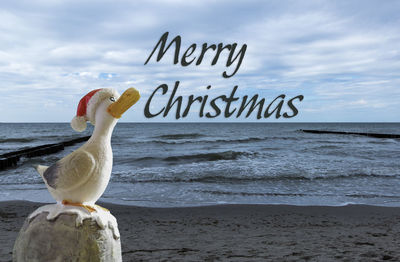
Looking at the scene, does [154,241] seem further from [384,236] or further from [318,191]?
[318,191]

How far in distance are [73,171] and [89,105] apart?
0.46m

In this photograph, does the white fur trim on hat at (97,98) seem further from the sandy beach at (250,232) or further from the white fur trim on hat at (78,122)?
the sandy beach at (250,232)

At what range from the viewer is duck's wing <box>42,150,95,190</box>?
225cm

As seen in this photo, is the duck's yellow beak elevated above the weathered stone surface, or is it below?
above

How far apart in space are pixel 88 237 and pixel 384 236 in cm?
421

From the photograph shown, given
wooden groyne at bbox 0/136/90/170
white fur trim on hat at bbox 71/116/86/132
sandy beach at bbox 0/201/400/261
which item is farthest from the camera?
wooden groyne at bbox 0/136/90/170

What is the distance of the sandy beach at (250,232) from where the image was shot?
412 centimetres

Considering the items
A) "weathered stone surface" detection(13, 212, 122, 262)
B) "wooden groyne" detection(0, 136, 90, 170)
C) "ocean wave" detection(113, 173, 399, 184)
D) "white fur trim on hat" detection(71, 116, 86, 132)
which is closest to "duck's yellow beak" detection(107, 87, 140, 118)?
"white fur trim on hat" detection(71, 116, 86, 132)

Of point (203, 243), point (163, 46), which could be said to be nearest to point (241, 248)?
point (203, 243)

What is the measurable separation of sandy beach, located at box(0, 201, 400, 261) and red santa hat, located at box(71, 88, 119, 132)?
2117 mm

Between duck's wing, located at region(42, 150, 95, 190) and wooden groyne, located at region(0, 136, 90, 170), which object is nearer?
duck's wing, located at region(42, 150, 95, 190)

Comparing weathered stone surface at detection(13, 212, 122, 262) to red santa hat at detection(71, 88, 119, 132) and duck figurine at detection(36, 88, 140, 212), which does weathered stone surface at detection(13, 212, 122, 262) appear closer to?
duck figurine at detection(36, 88, 140, 212)

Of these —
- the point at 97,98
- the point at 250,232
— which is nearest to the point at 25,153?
the point at 250,232

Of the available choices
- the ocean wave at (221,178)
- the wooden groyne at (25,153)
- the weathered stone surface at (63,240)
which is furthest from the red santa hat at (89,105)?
the wooden groyne at (25,153)
